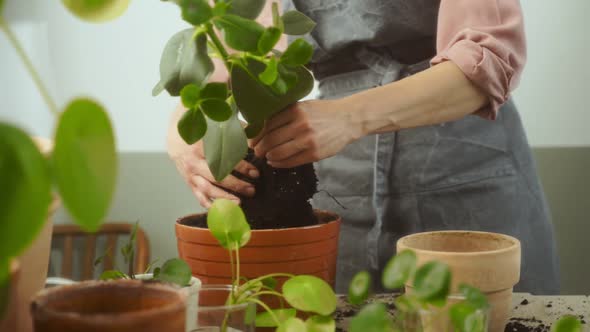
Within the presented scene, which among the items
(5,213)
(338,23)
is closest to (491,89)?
(338,23)

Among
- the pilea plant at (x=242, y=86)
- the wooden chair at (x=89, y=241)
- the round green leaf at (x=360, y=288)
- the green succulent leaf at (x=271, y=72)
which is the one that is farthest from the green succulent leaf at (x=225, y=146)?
the wooden chair at (x=89, y=241)

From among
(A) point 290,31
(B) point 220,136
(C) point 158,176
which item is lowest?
(C) point 158,176

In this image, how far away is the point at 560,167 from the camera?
2.03 m

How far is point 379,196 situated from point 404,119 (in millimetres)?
339

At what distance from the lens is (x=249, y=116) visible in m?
0.62

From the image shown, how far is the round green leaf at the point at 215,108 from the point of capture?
1.72ft

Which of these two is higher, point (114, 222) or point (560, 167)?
point (560, 167)

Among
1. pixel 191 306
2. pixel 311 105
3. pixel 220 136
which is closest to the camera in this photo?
pixel 191 306

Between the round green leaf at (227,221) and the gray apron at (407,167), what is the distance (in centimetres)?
62

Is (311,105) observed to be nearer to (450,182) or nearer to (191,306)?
(191,306)

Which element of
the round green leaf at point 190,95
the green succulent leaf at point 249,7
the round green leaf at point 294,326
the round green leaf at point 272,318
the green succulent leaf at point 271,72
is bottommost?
the round green leaf at point 272,318

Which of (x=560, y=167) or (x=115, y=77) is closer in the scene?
(x=560, y=167)

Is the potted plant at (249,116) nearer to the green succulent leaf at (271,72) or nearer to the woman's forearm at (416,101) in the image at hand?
the green succulent leaf at (271,72)

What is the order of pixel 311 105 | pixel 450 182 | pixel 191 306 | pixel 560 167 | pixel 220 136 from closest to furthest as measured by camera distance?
pixel 191 306 < pixel 220 136 < pixel 311 105 < pixel 450 182 < pixel 560 167
